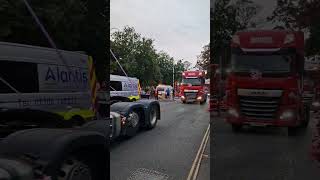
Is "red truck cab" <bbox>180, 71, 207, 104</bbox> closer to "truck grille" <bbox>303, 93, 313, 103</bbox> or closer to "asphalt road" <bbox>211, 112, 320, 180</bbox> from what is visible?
"asphalt road" <bbox>211, 112, 320, 180</bbox>

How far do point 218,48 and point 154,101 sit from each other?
4.20 feet

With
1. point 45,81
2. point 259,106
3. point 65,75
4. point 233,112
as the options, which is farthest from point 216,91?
point 45,81

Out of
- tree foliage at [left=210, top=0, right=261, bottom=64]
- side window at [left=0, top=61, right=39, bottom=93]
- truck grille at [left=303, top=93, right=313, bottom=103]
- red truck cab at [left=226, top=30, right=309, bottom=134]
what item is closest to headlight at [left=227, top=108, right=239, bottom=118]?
red truck cab at [left=226, top=30, right=309, bottom=134]

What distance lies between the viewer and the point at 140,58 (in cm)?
315

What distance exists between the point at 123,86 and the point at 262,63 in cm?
103

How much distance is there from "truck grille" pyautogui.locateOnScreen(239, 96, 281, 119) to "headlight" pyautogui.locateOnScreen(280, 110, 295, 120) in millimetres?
53

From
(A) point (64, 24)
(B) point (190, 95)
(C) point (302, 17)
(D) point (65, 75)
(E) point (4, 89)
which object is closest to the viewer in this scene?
(E) point (4, 89)

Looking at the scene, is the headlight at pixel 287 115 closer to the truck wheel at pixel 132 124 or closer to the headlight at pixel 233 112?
the headlight at pixel 233 112

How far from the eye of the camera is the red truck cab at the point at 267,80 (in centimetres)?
264

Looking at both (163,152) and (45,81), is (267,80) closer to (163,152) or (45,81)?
(163,152)

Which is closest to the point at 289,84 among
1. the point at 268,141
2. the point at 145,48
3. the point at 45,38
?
the point at 268,141

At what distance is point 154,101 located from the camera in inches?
151

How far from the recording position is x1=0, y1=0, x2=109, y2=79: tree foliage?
2166 millimetres

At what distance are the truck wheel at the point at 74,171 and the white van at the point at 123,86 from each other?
56 centimetres
